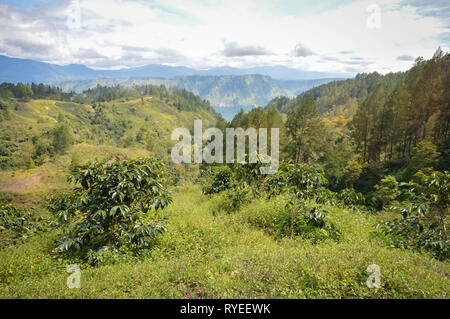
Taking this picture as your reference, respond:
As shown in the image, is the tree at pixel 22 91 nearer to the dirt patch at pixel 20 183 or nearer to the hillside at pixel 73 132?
the hillside at pixel 73 132

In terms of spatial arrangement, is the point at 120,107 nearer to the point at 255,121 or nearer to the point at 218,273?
the point at 255,121

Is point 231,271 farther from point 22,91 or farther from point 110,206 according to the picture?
point 22,91

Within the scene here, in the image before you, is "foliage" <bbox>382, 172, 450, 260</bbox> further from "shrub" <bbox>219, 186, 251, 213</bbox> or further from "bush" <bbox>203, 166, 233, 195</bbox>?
"bush" <bbox>203, 166, 233, 195</bbox>

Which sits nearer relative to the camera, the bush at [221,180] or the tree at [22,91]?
the bush at [221,180]

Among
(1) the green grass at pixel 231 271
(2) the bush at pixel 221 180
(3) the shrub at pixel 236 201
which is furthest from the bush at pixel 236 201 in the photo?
(1) the green grass at pixel 231 271

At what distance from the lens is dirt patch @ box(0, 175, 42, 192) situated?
68812 millimetres

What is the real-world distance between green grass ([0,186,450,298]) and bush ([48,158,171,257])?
58 centimetres

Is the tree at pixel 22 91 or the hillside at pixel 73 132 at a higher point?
the tree at pixel 22 91

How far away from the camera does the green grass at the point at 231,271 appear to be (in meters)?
4.25

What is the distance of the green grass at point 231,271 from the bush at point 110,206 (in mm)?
579

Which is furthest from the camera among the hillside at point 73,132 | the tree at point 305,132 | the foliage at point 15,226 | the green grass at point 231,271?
the hillside at point 73,132

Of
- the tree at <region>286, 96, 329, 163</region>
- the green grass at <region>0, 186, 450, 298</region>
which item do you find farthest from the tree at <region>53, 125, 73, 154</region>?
the green grass at <region>0, 186, 450, 298</region>

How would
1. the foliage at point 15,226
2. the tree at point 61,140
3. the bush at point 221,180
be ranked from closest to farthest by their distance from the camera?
the foliage at point 15,226
the bush at point 221,180
the tree at point 61,140

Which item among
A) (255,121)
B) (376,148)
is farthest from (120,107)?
(376,148)
